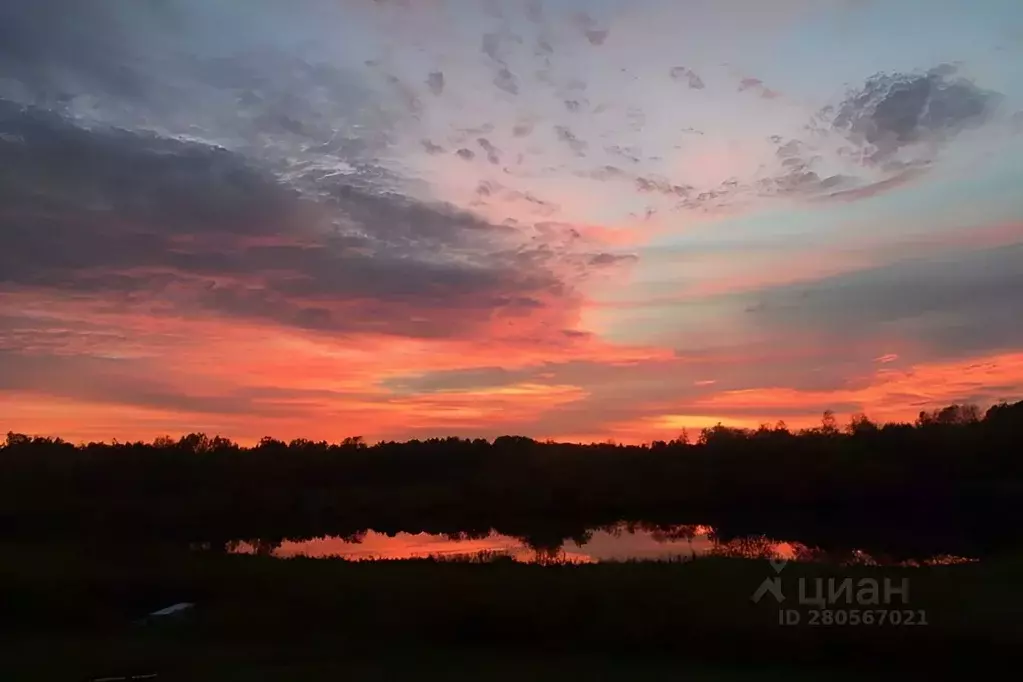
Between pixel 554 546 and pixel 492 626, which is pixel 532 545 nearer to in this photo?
pixel 554 546

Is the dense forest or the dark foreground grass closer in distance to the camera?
the dark foreground grass

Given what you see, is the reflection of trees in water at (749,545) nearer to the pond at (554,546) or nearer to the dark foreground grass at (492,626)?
the pond at (554,546)

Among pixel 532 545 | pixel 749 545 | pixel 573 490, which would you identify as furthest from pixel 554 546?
pixel 573 490

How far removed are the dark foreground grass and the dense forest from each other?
17.5 metres

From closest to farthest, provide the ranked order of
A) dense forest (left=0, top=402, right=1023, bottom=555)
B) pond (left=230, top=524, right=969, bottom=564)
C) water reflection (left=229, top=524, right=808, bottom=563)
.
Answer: pond (left=230, top=524, right=969, bottom=564) → water reflection (left=229, top=524, right=808, bottom=563) → dense forest (left=0, top=402, right=1023, bottom=555)

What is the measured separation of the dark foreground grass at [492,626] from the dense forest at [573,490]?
17.5m

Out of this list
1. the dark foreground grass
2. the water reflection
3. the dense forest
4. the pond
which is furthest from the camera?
the dense forest

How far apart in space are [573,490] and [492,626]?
37.9 meters

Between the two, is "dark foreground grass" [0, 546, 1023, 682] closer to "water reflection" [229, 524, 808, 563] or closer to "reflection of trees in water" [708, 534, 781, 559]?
"reflection of trees in water" [708, 534, 781, 559]

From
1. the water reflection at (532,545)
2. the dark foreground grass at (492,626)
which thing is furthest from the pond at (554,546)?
the dark foreground grass at (492,626)

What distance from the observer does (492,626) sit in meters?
12.6

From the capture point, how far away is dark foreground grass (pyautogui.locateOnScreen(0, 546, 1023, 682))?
35.5ft

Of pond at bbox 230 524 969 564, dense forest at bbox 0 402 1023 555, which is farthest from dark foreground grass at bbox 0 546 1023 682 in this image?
dense forest at bbox 0 402 1023 555

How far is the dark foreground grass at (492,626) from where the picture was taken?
10828 mm
